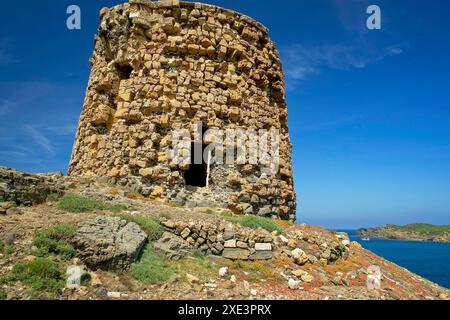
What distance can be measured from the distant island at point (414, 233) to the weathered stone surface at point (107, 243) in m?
128

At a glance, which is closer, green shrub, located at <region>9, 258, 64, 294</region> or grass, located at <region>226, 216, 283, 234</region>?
green shrub, located at <region>9, 258, 64, 294</region>

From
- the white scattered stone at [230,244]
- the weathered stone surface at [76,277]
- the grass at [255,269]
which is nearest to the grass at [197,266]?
the grass at [255,269]

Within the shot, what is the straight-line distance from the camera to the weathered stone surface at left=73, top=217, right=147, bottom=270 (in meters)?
5.96

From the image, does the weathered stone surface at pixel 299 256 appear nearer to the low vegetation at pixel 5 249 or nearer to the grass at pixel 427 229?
the low vegetation at pixel 5 249

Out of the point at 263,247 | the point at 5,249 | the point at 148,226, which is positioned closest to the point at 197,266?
the point at 148,226

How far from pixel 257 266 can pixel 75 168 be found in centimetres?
878

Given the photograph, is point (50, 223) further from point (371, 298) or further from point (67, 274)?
point (371, 298)

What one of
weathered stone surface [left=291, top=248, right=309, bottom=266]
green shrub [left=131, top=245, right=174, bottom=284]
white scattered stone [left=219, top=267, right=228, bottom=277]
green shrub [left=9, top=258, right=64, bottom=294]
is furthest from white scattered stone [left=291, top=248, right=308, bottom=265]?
green shrub [left=9, top=258, right=64, bottom=294]

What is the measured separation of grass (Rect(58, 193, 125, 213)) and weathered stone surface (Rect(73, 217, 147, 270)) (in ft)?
3.41

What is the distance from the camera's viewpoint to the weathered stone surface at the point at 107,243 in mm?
5961

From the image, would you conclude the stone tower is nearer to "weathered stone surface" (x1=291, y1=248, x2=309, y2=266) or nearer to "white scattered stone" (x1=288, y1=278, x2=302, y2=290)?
"weathered stone surface" (x1=291, y1=248, x2=309, y2=266)

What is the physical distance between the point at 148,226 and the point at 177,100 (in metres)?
4.91

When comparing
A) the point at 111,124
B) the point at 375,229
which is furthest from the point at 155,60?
the point at 375,229

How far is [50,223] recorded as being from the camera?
6.64m
